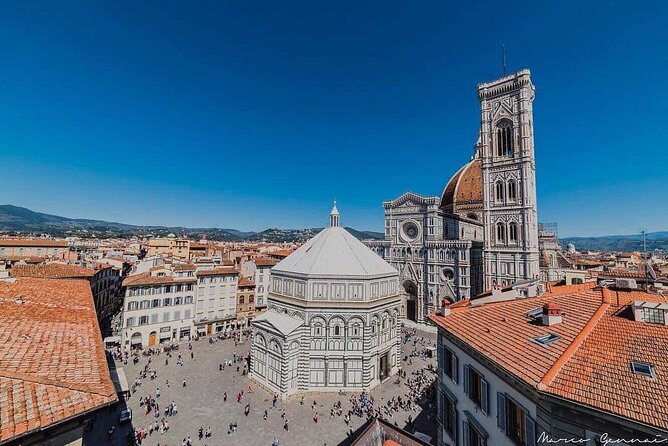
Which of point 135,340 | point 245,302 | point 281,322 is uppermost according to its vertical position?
point 281,322

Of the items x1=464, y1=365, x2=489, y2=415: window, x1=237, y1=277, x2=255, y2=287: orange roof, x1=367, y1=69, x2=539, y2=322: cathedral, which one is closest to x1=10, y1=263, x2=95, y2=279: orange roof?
x1=237, y1=277, x2=255, y2=287: orange roof

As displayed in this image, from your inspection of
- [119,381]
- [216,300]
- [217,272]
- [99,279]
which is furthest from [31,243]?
[119,381]

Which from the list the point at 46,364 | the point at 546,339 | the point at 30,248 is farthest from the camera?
the point at 30,248

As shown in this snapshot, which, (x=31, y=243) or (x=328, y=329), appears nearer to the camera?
(x=328, y=329)

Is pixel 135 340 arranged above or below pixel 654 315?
below

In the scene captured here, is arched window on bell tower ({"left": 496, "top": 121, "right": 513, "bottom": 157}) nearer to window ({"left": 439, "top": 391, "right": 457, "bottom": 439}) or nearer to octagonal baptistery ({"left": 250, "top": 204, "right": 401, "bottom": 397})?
octagonal baptistery ({"left": 250, "top": 204, "right": 401, "bottom": 397})

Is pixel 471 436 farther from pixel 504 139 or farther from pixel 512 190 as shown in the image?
pixel 504 139

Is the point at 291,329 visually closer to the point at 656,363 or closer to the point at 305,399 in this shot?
the point at 305,399

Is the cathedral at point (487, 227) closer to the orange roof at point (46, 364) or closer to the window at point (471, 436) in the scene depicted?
the window at point (471, 436)

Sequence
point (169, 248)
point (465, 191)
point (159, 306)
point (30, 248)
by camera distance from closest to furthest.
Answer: point (159, 306), point (465, 191), point (30, 248), point (169, 248)
